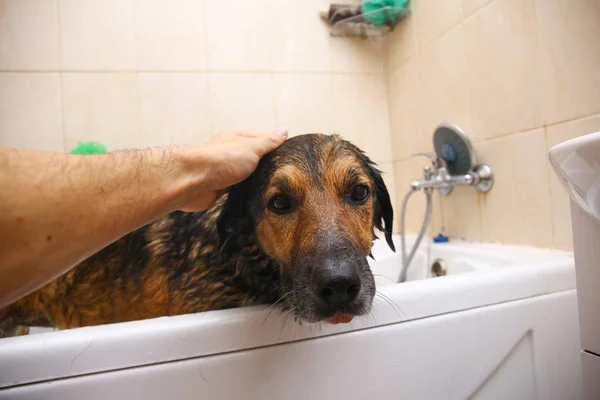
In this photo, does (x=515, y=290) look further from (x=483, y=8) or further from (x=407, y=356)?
(x=483, y=8)

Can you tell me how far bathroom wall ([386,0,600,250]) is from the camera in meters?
1.72

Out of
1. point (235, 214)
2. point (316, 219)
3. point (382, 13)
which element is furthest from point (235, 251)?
point (382, 13)

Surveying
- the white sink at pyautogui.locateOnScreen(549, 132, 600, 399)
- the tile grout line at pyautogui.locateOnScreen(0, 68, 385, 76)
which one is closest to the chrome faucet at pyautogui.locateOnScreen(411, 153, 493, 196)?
the tile grout line at pyautogui.locateOnScreen(0, 68, 385, 76)

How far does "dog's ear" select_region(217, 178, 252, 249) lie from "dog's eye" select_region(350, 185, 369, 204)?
14.9 inches

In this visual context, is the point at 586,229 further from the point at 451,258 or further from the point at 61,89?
the point at 61,89

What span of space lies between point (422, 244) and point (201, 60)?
6.90 feet

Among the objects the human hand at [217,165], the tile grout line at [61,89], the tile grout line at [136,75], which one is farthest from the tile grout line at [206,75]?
the human hand at [217,165]

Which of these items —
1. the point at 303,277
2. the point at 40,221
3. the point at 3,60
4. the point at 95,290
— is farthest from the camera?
the point at 3,60

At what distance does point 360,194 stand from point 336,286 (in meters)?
0.45

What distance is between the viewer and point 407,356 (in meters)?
1.17

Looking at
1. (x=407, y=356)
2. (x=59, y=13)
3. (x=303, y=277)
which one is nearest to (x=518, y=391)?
(x=407, y=356)

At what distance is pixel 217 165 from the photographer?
3.72 ft

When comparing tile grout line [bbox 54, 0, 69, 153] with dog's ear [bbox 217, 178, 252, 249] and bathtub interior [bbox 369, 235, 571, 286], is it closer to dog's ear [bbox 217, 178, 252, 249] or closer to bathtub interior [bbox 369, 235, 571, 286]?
dog's ear [bbox 217, 178, 252, 249]

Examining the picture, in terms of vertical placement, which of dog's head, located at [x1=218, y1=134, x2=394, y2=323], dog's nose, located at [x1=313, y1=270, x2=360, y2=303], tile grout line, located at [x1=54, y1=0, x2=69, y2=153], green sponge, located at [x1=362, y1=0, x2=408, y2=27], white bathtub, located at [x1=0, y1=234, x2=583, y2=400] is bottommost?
white bathtub, located at [x1=0, y1=234, x2=583, y2=400]
